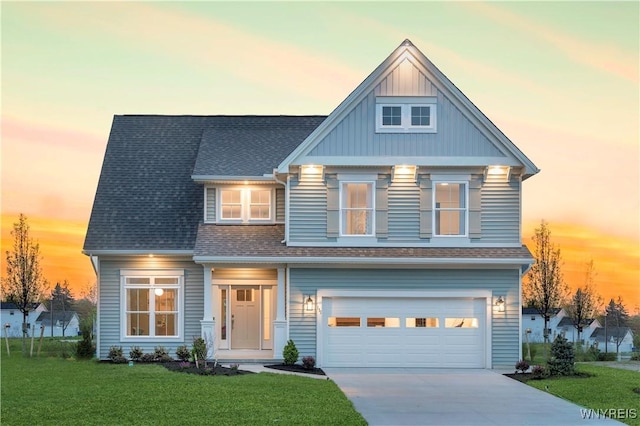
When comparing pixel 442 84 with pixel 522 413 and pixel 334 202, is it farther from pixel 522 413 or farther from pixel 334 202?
pixel 522 413

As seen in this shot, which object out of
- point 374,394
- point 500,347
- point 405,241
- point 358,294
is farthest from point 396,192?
point 374,394

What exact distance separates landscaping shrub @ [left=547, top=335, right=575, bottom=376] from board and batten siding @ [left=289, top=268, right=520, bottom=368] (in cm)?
280

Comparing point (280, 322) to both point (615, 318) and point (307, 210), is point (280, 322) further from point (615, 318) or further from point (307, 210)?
point (615, 318)

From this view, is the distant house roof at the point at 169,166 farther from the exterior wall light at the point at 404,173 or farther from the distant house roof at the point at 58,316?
the distant house roof at the point at 58,316

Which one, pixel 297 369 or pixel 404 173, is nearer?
pixel 297 369

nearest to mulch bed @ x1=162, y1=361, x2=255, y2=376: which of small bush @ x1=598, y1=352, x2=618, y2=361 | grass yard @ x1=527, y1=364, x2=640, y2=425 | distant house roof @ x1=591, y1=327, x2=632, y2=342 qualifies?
grass yard @ x1=527, y1=364, x2=640, y2=425

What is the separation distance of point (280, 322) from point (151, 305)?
4.27m

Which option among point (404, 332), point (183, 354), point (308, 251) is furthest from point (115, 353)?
point (404, 332)

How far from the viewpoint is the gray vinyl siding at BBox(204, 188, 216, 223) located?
78.8 feet

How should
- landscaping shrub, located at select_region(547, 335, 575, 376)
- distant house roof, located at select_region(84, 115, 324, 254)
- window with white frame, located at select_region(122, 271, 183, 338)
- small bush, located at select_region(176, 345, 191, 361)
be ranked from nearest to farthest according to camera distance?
landscaping shrub, located at select_region(547, 335, 575, 376)
small bush, located at select_region(176, 345, 191, 361)
window with white frame, located at select_region(122, 271, 183, 338)
distant house roof, located at select_region(84, 115, 324, 254)

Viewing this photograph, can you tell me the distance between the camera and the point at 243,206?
79.2ft

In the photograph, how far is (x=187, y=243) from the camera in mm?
23375

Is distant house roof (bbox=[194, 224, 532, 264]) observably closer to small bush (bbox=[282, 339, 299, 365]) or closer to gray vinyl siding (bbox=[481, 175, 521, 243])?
gray vinyl siding (bbox=[481, 175, 521, 243])

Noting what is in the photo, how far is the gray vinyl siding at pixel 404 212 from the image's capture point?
22516 mm
